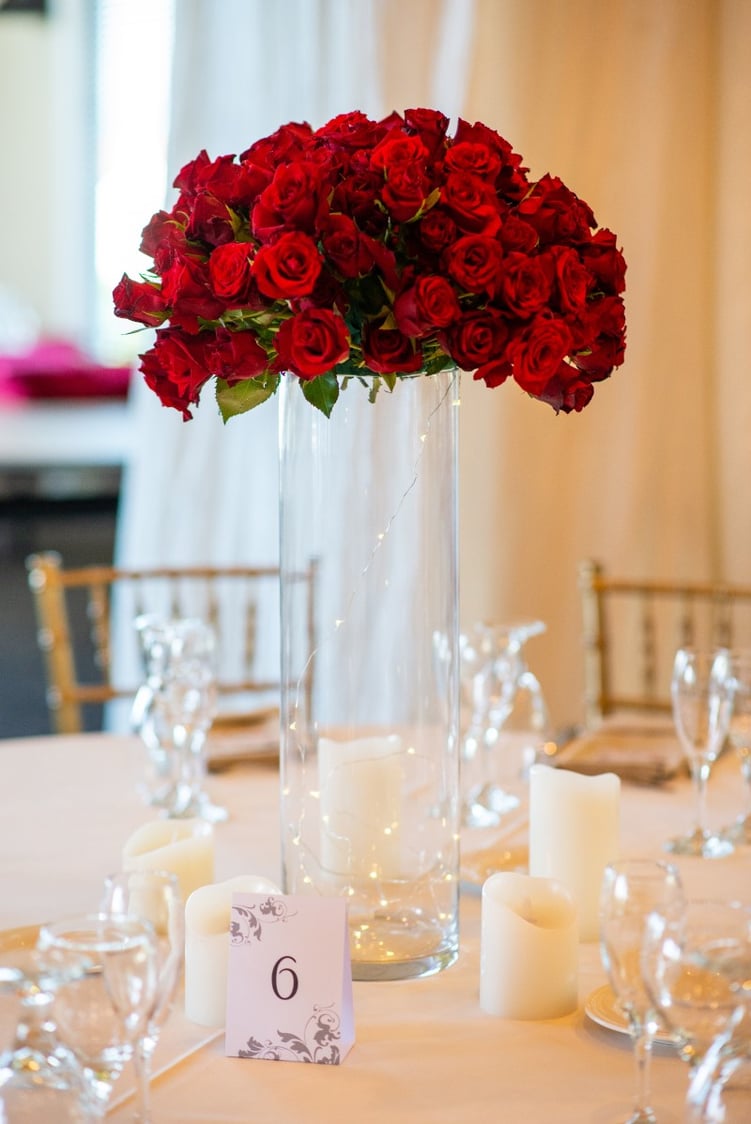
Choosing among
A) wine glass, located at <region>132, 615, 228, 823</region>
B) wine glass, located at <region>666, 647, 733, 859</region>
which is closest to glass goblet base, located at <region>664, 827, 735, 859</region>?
wine glass, located at <region>666, 647, 733, 859</region>

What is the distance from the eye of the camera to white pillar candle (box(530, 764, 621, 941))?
1.20 m

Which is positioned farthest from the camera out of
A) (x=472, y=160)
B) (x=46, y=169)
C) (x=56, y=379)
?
(x=46, y=169)

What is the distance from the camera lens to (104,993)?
2.56ft

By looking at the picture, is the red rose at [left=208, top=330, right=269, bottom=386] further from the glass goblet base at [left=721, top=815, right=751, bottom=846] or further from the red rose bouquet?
the glass goblet base at [left=721, top=815, right=751, bottom=846]

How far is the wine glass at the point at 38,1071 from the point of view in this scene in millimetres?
825

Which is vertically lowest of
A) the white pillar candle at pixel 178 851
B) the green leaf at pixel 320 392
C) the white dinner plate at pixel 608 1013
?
the white dinner plate at pixel 608 1013

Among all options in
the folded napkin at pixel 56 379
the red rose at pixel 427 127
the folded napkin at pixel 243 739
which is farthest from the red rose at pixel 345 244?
the folded napkin at pixel 56 379

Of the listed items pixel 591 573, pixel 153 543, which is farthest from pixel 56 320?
pixel 591 573

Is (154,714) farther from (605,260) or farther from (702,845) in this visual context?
(605,260)

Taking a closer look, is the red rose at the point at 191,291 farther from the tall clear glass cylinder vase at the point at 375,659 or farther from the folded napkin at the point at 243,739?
the folded napkin at the point at 243,739

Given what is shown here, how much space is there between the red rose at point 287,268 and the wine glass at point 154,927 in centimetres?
41

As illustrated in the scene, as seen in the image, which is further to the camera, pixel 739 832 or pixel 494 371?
pixel 739 832

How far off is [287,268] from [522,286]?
0.59 ft

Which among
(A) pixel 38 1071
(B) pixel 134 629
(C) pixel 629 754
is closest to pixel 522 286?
(A) pixel 38 1071
